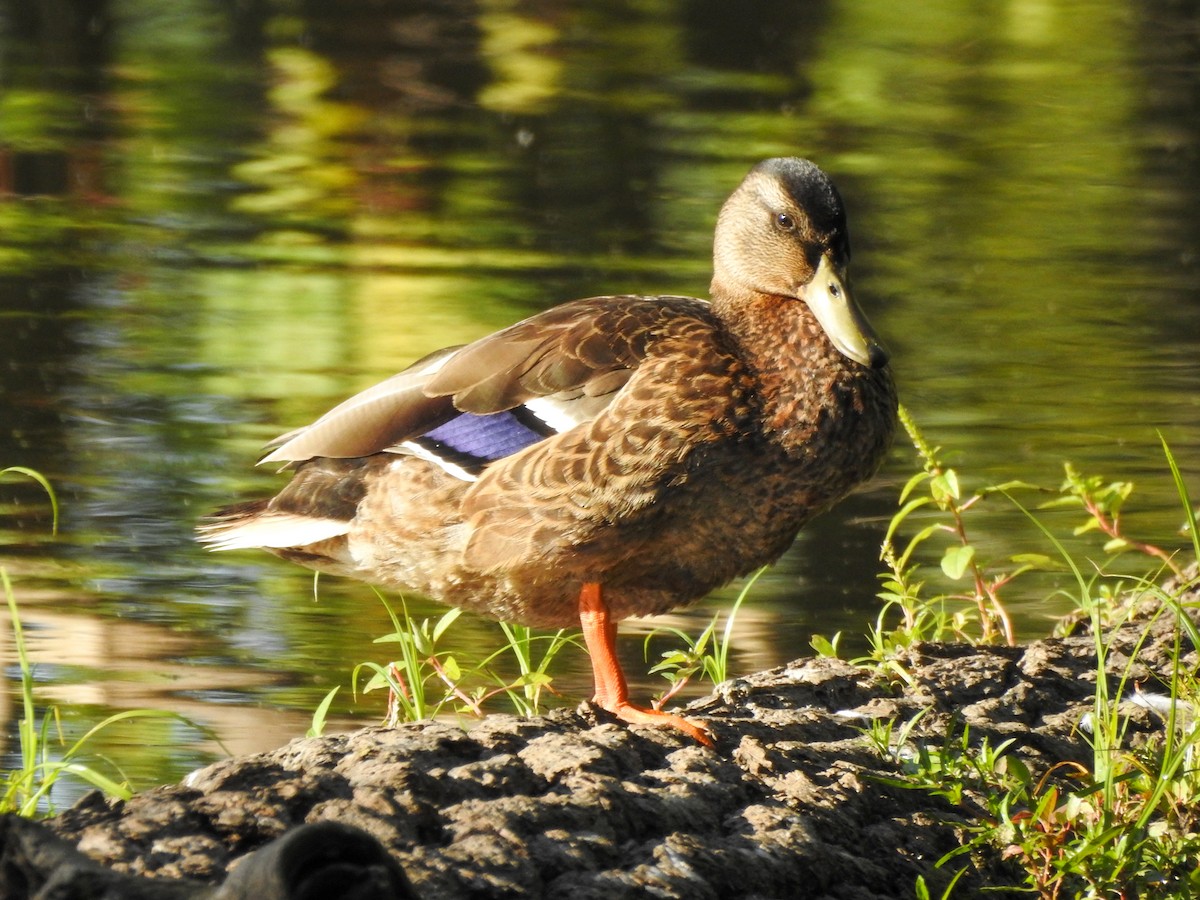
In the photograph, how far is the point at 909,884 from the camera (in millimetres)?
3000

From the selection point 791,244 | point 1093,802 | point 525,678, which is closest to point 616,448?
point 525,678

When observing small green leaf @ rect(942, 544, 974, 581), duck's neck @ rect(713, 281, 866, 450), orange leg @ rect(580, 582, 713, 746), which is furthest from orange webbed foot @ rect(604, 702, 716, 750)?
small green leaf @ rect(942, 544, 974, 581)

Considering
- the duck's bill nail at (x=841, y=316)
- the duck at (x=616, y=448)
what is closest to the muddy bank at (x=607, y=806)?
the duck at (x=616, y=448)

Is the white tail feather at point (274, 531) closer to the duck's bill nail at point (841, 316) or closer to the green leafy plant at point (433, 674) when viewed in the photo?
the green leafy plant at point (433, 674)

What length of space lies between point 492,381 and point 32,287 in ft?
15.1

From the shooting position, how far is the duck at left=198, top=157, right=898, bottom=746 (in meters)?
3.64

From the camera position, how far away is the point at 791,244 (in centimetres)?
410

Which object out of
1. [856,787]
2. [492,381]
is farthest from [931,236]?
[856,787]

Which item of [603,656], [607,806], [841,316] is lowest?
[603,656]

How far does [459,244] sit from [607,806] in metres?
6.31

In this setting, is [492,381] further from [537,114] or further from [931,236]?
[537,114]

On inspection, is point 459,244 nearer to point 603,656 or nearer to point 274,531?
point 274,531

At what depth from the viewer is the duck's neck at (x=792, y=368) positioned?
374 cm

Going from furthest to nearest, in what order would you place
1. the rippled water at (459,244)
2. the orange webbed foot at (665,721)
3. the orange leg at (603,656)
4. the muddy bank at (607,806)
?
the rippled water at (459,244) → the orange leg at (603,656) → the orange webbed foot at (665,721) → the muddy bank at (607,806)
